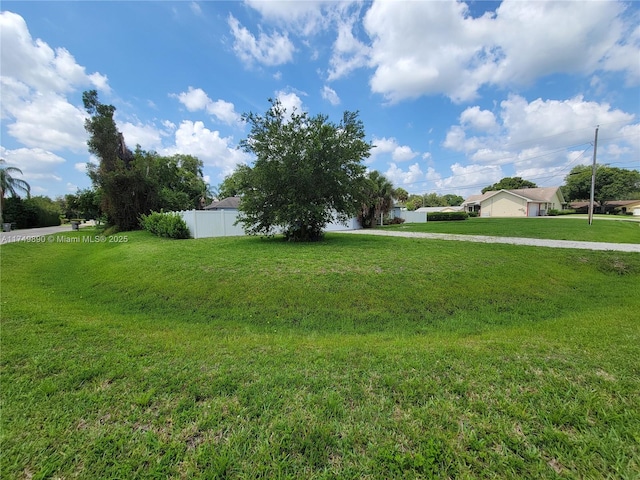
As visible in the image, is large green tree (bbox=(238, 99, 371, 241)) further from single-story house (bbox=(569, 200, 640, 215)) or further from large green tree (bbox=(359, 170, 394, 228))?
single-story house (bbox=(569, 200, 640, 215))

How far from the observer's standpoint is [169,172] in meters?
25.1

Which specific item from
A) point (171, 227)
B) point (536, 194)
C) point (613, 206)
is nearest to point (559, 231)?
point (171, 227)

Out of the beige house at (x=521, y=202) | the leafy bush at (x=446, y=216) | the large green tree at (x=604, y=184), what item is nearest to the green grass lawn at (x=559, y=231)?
the leafy bush at (x=446, y=216)

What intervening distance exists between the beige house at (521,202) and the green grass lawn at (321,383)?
38.3m

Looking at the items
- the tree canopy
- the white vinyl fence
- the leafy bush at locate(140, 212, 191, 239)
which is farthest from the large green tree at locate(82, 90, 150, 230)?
the white vinyl fence

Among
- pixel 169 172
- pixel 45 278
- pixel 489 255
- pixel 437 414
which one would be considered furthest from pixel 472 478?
Result: pixel 169 172

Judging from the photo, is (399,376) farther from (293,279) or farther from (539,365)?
(293,279)

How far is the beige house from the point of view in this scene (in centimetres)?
3712

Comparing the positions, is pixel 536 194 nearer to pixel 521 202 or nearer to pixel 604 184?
pixel 521 202

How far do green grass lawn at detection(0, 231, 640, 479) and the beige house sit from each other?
126ft

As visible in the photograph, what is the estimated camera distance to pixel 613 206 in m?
46.6

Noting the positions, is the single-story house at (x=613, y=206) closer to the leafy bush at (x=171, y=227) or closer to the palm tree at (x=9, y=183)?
the leafy bush at (x=171, y=227)

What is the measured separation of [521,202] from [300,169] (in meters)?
39.4

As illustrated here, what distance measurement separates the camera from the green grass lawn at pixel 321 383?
5.43 feet
